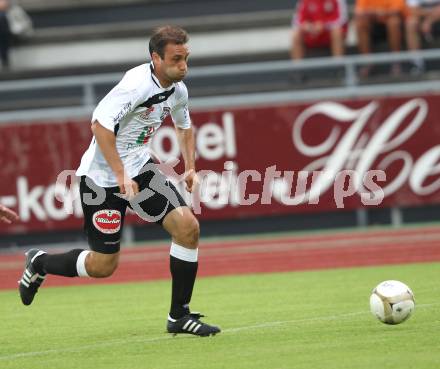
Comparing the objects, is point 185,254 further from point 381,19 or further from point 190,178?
point 381,19

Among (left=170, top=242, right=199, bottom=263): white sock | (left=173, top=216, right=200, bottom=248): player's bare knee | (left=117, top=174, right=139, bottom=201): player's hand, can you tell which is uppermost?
(left=117, top=174, right=139, bottom=201): player's hand

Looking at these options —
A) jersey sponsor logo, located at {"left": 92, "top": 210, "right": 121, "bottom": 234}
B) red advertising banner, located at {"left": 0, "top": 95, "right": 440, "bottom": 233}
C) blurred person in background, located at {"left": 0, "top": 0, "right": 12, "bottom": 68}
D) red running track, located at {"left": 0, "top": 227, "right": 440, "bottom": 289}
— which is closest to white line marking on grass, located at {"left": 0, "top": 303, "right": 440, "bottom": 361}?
jersey sponsor logo, located at {"left": 92, "top": 210, "right": 121, "bottom": 234}

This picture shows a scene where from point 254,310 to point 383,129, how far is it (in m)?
7.59

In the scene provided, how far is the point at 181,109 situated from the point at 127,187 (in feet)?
3.97

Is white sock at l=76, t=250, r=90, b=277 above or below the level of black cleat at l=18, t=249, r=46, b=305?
above

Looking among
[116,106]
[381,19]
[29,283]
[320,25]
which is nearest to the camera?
[116,106]

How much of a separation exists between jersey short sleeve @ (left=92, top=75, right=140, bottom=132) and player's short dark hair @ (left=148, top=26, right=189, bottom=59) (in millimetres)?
327

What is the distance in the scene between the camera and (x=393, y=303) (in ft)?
26.8

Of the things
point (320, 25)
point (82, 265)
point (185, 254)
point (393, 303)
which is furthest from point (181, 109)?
point (320, 25)

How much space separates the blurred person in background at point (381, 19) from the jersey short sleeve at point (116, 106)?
34.9 feet

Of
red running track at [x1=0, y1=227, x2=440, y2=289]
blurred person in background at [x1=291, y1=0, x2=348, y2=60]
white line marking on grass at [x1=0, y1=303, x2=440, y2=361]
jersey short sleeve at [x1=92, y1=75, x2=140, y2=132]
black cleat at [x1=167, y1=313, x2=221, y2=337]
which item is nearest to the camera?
white line marking on grass at [x1=0, y1=303, x2=440, y2=361]

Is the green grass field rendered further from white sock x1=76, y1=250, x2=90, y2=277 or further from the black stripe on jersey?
the black stripe on jersey

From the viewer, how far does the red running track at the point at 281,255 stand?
14.0m

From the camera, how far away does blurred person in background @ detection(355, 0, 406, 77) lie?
1838cm
